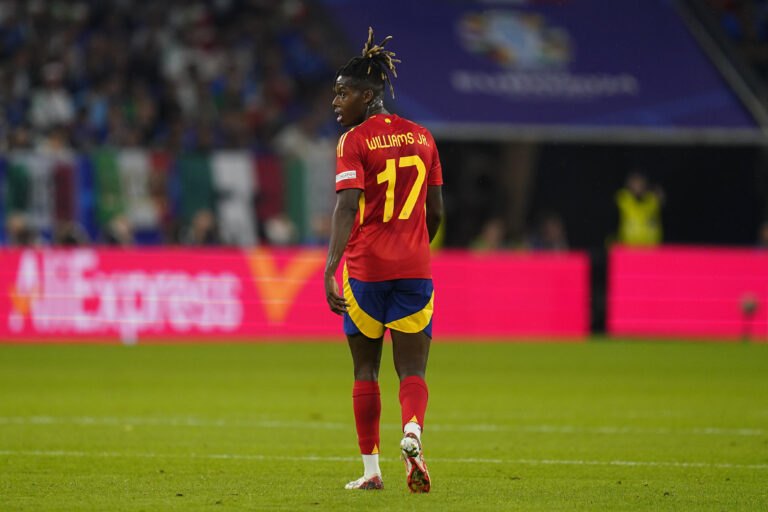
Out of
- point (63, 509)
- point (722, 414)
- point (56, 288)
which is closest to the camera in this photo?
point (63, 509)

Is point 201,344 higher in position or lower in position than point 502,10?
lower

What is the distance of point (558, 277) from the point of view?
2041cm

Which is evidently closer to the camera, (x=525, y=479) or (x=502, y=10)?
(x=525, y=479)

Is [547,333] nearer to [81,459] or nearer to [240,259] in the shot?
[240,259]

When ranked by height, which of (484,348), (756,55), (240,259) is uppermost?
(756,55)

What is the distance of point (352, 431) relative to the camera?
10.2 metres

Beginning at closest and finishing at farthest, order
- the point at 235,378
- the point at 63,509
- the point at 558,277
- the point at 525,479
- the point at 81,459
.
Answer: the point at 63,509 < the point at 525,479 < the point at 81,459 < the point at 235,378 < the point at 558,277

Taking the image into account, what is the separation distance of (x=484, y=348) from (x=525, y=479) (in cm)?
1121

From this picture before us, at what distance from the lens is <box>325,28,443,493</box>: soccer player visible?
6832 millimetres

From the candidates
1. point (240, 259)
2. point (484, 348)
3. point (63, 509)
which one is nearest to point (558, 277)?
point (484, 348)

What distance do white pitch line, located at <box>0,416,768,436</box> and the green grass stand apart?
2 cm

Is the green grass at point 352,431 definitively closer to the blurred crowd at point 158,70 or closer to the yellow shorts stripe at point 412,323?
the yellow shorts stripe at point 412,323

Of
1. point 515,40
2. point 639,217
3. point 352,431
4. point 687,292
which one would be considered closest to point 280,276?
point 687,292

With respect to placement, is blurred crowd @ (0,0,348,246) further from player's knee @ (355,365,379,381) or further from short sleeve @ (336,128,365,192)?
short sleeve @ (336,128,365,192)
